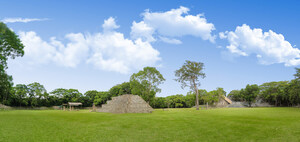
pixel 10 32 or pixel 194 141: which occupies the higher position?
pixel 10 32

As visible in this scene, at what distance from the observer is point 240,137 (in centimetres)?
805

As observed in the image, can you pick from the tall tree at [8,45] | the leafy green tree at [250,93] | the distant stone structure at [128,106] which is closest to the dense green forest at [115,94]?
the leafy green tree at [250,93]

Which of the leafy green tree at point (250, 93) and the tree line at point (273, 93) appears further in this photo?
the leafy green tree at point (250, 93)

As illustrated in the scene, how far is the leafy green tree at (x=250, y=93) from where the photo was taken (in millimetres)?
65438

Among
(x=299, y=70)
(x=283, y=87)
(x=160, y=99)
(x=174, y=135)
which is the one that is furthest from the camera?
(x=160, y=99)

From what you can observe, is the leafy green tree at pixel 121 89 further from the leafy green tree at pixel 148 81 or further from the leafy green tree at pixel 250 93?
the leafy green tree at pixel 250 93

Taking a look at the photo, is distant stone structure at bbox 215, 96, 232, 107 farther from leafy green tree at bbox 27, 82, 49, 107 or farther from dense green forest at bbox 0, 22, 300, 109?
leafy green tree at bbox 27, 82, 49, 107

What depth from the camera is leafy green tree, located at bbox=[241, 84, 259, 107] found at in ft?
215

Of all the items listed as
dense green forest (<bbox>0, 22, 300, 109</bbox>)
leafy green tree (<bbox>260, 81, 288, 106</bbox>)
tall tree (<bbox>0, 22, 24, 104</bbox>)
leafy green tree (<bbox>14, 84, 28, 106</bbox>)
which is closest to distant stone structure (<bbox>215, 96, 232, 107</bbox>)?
dense green forest (<bbox>0, 22, 300, 109</bbox>)

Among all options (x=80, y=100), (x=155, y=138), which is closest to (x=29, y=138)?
(x=155, y=138)

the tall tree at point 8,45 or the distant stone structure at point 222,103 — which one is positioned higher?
the tall tree at point 8,45

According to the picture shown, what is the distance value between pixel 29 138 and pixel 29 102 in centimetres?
6765

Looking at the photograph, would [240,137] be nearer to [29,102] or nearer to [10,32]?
[10,32]

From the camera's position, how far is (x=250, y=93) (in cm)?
6869
